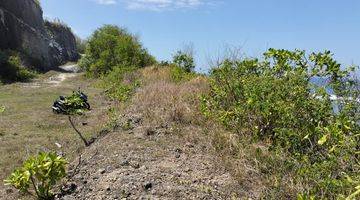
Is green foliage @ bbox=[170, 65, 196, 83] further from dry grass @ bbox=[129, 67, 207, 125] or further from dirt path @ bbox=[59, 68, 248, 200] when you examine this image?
dirt path @ bbox=[59, 68, 248, 200]

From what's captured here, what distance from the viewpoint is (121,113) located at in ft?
38.4

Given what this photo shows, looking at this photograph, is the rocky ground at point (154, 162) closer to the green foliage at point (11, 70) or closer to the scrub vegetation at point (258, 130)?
the scrub vegetation at point (258, 130)

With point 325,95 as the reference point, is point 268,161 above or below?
below

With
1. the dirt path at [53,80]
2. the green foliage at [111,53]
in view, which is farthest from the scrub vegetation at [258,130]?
the green foliage at [111,53]

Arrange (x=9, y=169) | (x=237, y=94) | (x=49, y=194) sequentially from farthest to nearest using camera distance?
(x=237, y=94) < (x=9, y=169) < (x=49, y=194)

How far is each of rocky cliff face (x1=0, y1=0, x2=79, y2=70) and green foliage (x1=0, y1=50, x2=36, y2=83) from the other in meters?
4.10

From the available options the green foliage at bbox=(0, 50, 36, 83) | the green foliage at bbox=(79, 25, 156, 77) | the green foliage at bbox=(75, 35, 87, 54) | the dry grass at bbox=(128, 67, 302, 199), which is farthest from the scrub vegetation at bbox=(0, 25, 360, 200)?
the green foliage at bbox=(75, 35, 87, 54)

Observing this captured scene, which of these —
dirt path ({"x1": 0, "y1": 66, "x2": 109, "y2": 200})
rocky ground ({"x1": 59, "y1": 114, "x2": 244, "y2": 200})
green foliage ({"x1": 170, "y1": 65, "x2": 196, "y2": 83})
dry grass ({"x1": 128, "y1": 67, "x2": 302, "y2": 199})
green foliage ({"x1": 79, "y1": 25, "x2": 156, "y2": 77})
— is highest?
green foliage ({"x1": 79, "y1": 25, "x2": 156, "y2": 77})

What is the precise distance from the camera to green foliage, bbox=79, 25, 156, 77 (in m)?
34.3

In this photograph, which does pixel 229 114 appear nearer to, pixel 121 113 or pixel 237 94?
pixel 237 94

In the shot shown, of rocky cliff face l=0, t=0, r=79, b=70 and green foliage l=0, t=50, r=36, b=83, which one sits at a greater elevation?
rocky cliff face l=0, t=0, r=79, b=70

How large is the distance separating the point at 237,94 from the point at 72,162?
3424mm

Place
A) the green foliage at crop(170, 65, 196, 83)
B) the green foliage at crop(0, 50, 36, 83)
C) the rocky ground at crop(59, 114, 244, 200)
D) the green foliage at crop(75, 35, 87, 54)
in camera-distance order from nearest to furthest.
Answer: the rocky ground at crop(59, 114, 244, 200), the green foliage at crop(170, 65, 196, 83), the green foliage at crop(0, 50, 36, 83), the green foliage at crop(75, 35, 87, 54)

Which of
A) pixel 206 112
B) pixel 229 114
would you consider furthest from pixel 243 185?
pixel 206 112
